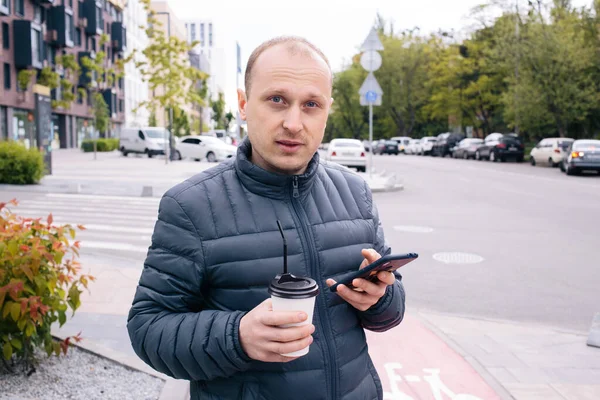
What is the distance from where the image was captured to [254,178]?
1.89 m

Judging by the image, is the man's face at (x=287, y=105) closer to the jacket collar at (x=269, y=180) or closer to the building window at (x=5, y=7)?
the jacket collar at (x=269, y=180)

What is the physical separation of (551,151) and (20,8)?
37.6 m

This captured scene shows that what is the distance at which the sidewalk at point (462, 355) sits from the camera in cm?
413

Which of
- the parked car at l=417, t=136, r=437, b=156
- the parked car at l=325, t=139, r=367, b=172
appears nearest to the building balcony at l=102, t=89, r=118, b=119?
the parked car at l=417, t=136, r=437, b=156

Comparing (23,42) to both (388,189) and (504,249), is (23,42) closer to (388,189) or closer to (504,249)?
(388,189)

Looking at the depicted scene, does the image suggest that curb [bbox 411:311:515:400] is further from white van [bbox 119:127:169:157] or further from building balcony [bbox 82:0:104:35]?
building balcony [bbox 82:0:104:35]

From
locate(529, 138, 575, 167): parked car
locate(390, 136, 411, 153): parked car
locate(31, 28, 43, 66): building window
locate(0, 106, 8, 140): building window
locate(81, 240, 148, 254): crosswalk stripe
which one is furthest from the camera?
locate(390, 136, 411, 153): parked car

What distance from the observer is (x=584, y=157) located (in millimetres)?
24453

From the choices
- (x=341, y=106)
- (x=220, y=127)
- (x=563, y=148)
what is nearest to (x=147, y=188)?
(x=563, y=148)

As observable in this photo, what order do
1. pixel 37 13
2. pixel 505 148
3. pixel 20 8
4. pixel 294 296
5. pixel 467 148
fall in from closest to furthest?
pixel 294 296 → pixel 505 148 → pixel 467 148 → pixel 20 8 → pixel 37 13

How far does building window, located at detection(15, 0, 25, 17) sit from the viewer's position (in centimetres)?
4491

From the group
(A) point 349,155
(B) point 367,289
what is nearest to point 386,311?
(B) point 367,289

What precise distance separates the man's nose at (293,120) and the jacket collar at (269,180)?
0.53 ft

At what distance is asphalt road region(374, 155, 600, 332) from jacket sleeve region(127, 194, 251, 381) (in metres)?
4.70
